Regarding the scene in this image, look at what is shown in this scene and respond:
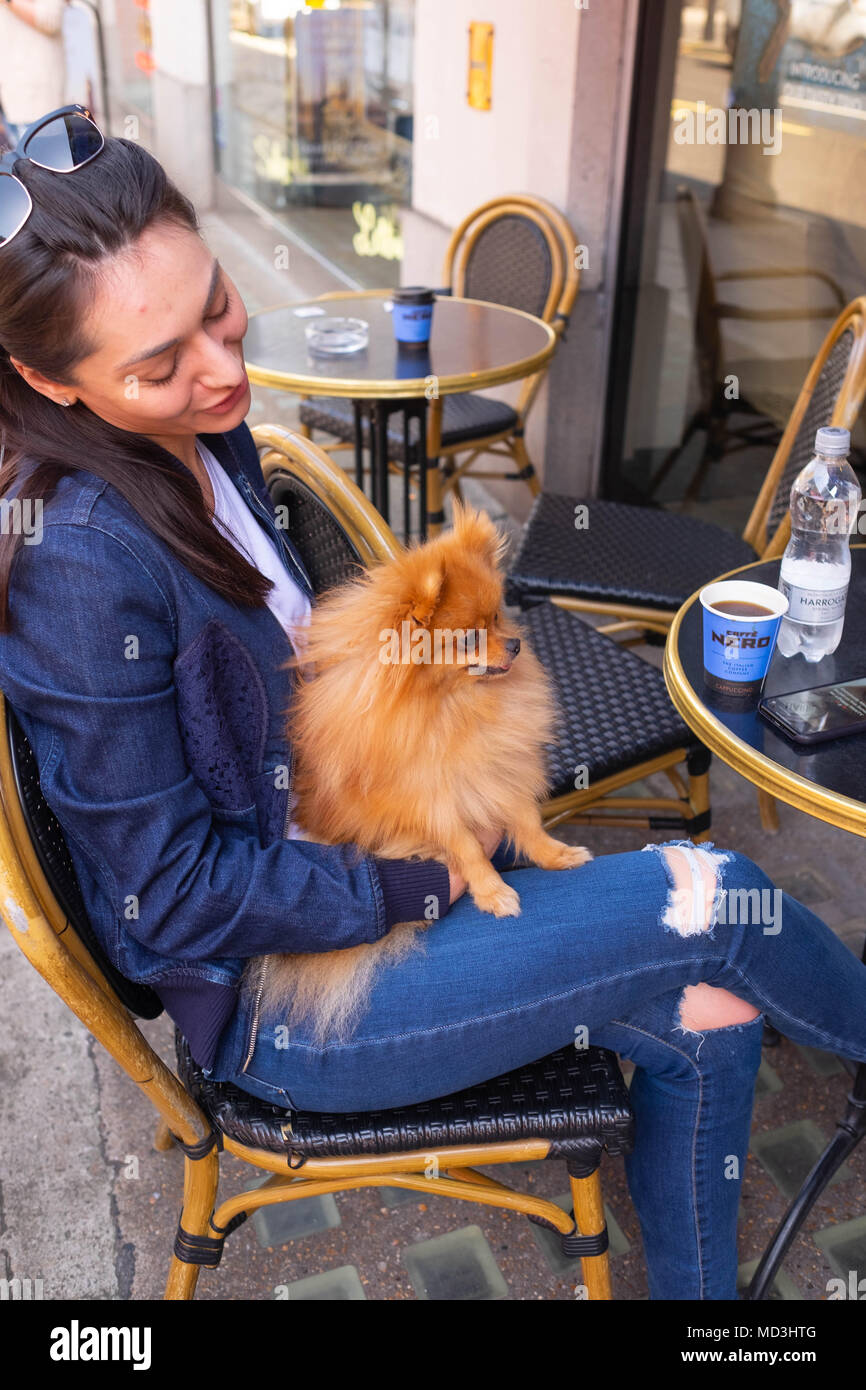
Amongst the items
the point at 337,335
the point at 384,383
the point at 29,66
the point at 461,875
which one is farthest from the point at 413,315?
the point at 29,66

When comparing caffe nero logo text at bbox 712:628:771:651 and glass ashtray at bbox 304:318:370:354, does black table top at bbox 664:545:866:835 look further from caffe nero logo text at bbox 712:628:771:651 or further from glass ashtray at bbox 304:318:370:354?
glass ashtray at bbox 304:318:370:354

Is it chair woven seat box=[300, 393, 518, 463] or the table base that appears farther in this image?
chair woven seat box=[300, 393, 518, 463]

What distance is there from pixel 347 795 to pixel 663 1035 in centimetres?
60

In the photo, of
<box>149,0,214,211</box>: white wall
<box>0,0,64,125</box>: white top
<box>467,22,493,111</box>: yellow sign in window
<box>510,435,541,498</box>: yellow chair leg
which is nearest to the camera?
<box>510,435,541,498</box>: yellow chair leg

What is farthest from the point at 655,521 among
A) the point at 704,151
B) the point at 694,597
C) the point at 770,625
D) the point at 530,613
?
the point at 704,151

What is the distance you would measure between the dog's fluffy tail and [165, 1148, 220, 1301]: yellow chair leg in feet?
1.04

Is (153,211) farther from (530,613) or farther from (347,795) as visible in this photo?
(530,613)

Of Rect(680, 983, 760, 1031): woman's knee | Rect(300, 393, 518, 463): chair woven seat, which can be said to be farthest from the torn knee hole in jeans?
Rect(300, 393, 518, 463): chair woven seat

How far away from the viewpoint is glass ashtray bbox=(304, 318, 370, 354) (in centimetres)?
366

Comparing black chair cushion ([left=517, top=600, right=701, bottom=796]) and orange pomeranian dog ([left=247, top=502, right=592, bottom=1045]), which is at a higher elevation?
orange pomeranian dog ([left=247, top=502, right=592, bottom=1045])

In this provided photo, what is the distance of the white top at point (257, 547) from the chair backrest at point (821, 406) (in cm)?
123

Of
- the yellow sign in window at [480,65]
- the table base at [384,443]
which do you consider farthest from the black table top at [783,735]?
the yellow sign in window at [480,65]

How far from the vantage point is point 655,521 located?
10.9 ft

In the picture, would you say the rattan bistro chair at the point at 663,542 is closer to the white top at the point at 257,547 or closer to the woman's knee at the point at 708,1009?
the white top at the point at 257,547
